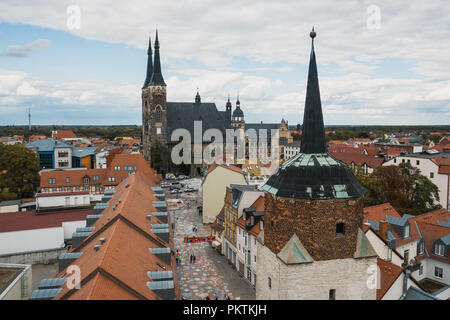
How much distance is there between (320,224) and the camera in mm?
11086

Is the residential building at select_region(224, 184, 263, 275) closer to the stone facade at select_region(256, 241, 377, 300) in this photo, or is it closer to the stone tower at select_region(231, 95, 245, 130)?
the stone facade at select_region(256, 241, 377, 300)

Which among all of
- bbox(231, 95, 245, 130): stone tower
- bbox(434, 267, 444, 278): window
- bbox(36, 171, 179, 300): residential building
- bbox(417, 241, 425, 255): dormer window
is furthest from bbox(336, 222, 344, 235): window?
bbox(231, 95, 245, 130): stone tower

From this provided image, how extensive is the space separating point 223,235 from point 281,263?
25.0 m

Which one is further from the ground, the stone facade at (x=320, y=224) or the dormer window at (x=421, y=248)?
the stone facade at (x=320, y=224)

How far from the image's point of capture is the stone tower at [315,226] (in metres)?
11.1

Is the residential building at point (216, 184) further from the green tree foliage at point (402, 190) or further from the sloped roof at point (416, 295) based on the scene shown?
the sloped roof at point (416, 295)

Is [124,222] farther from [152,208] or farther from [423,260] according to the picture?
[423,260]

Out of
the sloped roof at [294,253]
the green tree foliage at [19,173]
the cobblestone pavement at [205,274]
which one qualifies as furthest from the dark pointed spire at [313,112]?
the green tree foliage at [19,173]

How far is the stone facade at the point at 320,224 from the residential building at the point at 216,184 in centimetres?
3348

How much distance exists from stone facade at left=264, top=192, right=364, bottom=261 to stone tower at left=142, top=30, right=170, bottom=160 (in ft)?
265

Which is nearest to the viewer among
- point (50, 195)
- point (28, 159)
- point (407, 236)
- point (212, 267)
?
point (407, 236)

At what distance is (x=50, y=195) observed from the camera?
40750 mm

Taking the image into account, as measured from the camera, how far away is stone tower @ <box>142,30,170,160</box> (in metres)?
87.6
